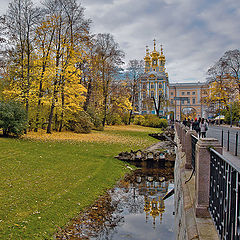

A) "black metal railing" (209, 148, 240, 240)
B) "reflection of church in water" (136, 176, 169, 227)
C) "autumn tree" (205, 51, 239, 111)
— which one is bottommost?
"reflection of church in water" (136, 176, 169, 227)

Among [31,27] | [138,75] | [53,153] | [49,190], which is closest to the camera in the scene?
[49,190]

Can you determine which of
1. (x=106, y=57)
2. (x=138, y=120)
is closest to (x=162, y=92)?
(x=138, y=120)

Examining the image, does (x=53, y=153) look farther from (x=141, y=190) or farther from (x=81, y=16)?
(x=81, y=16)

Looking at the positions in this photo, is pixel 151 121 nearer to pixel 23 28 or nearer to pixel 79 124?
pixel 79 124

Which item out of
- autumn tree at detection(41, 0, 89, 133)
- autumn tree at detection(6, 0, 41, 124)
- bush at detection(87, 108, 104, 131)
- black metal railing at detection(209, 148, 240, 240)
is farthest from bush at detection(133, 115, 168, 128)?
black metal railing at detection(209, 148, 240, 240)

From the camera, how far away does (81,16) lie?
25.3 metres

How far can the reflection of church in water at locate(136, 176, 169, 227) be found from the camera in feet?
28.4

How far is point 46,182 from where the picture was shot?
380 inches

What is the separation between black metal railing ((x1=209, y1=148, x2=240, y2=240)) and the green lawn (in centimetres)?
420

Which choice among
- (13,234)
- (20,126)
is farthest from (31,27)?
(13,234)

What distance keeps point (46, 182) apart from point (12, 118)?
28.5 ft

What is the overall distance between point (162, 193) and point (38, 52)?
60.5ft

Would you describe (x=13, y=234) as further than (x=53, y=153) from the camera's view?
No

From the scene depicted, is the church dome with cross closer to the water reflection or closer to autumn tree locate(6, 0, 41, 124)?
autumn tree locate(6, 0, 41, 124)
